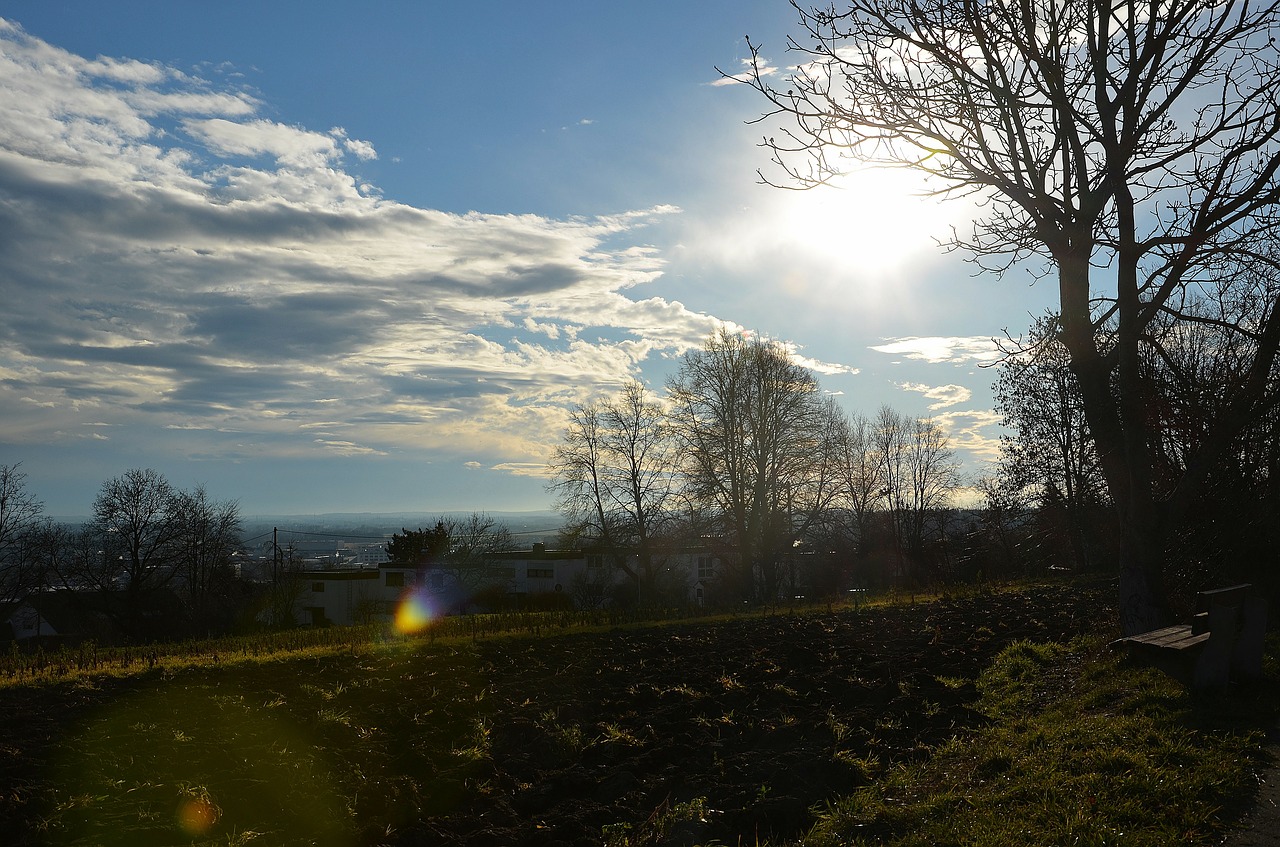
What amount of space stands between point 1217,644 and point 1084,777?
283cm

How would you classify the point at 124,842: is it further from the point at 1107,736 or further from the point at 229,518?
the point at 229,518

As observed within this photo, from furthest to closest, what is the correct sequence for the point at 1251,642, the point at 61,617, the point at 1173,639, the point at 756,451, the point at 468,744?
the point at 61,617, the point at 756,451, the point at 1173,639, the point at 1251,642, the point at 468,744

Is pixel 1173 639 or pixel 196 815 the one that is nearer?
pixel 196 815

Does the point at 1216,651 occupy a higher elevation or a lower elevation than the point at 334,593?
higher

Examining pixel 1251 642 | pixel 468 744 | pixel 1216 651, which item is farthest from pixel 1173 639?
pixel 468 744

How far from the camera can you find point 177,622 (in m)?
45.1

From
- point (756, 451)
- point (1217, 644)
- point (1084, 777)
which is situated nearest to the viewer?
point (1084, 777)

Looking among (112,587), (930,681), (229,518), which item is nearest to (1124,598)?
(930,681)

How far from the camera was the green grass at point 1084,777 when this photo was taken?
15.5ft

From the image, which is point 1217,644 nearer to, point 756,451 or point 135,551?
point 756,451

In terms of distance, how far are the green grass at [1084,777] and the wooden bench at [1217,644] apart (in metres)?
0.19

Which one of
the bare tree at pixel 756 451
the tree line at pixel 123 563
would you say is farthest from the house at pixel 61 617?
the bare tree at pixel 756 451

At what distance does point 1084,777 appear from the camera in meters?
5.43

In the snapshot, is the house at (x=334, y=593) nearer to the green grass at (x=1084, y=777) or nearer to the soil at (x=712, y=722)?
the soil at (x=712, y=722)
